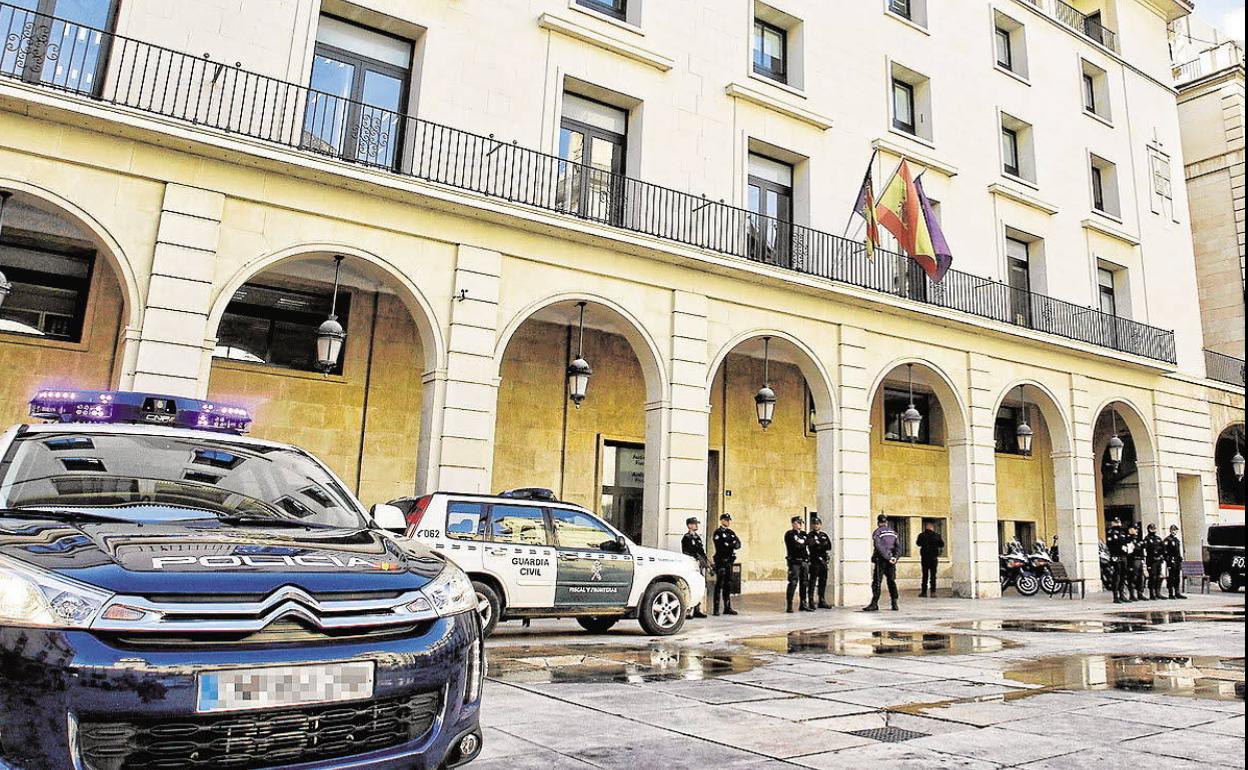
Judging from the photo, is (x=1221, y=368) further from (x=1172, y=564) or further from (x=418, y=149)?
(x=418, y=149)

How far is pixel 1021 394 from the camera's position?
2150cm

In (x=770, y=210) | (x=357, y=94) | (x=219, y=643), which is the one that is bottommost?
(x=219, y=643)

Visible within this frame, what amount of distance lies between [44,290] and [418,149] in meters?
6.26

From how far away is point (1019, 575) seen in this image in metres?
20.1

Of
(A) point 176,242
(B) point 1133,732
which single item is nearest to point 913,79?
(A) point 176,242

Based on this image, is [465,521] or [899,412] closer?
[465,521]

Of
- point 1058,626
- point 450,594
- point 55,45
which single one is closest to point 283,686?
point 450,594

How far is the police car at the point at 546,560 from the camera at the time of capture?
966cm

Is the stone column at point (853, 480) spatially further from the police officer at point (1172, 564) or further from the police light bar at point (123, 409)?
the police light bar at point (123, 409)

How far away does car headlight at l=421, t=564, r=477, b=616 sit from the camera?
130 inches

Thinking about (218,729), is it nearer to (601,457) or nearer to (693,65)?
A: (601,457)

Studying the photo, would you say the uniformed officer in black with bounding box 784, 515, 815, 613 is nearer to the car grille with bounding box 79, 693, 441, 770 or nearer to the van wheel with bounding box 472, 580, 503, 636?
the van wheel with bounding box 472, 580, 503, 636

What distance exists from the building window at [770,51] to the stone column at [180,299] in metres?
11.9

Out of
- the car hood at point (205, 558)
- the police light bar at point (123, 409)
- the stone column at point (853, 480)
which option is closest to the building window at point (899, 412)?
the stone column at point (853, 480)
